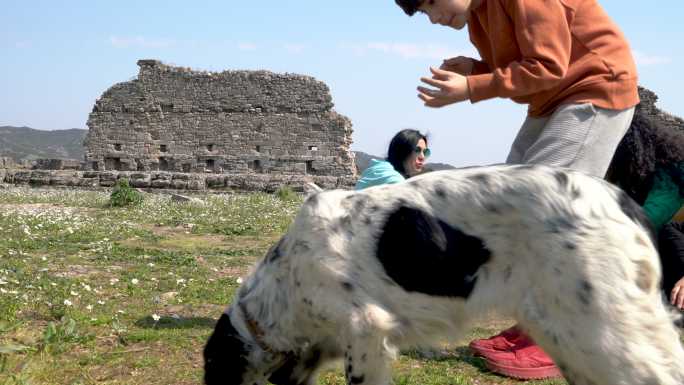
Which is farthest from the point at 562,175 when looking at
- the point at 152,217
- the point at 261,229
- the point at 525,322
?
the point at 152,217

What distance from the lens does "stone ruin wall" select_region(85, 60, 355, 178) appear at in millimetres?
28703

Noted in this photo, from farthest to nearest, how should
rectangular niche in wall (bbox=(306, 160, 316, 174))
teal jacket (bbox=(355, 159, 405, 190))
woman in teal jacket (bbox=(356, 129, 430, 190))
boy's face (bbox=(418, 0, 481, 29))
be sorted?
rectangular niche in wall (bbox=(306, 160, 316, 174)) < woman in teal jacket (bbox=(356, 129, 430, 190)) < teal jacket (bbox=(355, 159, 405, 190)) < boy's face (bbox=(418, 0, 481, 29))

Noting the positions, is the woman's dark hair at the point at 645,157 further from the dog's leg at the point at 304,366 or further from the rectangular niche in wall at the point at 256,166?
the rectangular niche in wall at the point at 256,166

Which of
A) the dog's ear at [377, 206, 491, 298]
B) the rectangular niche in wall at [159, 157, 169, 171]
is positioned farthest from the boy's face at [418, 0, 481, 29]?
the rectangular niche in wall at [159, 157, 169, 171]

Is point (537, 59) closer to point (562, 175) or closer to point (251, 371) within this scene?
point (562, 175)

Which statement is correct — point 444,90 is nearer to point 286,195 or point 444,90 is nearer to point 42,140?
point 286,195

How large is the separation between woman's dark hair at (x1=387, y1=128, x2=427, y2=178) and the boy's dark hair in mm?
2303

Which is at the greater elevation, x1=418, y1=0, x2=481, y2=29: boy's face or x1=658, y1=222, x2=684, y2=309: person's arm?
x1=418, y1=0, x2=481, y2=29: boy's face

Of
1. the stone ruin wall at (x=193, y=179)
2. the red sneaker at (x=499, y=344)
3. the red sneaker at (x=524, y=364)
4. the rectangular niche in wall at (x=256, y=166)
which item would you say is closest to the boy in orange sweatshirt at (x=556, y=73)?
the red sneaker at (x=524, y=364)

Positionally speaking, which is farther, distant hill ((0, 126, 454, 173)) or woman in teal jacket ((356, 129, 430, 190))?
distant hill ((0, 126, 454, 173))

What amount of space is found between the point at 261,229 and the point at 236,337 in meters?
7.59

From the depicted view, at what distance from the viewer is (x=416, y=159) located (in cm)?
560

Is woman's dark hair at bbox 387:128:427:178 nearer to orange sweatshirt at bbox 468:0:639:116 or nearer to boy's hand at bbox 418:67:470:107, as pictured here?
orange sweatshirt at bbox 468:0:639:116

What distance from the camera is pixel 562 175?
100 inches
